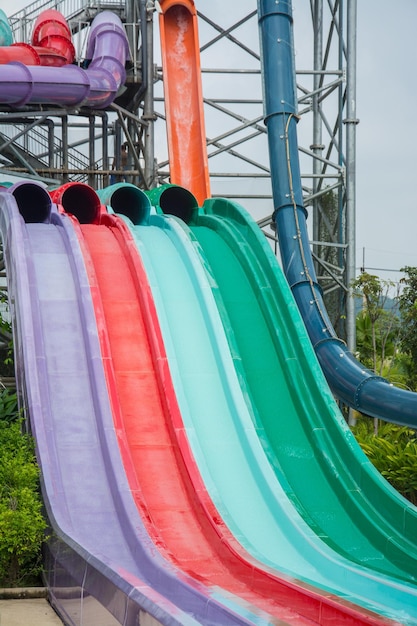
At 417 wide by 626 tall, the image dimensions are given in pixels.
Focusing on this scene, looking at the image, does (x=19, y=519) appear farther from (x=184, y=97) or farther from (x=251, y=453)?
(x=184, y=97)

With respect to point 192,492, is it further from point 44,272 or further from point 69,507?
point 44,272

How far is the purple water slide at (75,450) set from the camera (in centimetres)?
621

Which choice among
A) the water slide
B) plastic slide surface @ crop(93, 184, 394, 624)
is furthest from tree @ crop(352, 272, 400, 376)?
the water slide

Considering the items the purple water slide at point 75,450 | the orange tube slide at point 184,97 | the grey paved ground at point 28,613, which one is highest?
the orange tube slide at point 184,97

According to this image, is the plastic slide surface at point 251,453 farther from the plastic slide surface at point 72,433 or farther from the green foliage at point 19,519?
the green foliage at point 19,519

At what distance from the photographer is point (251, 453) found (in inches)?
364

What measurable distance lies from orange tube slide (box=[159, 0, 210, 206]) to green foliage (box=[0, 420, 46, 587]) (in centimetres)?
738

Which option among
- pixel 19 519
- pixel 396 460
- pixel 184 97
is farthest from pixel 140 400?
pixel 184 97

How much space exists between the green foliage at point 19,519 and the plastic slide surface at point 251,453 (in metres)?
1.45

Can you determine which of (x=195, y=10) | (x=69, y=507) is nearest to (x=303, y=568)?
(x=69, y=507)

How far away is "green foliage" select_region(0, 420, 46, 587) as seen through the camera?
7.96 metres

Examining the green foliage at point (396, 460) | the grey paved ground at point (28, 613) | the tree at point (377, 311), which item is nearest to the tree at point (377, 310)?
the tree at point (377, 311)

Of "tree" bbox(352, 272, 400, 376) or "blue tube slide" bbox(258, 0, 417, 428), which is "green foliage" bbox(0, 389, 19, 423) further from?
"tree" bbox(352, 272, 400, 376)

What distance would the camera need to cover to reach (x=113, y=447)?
8.83 m
